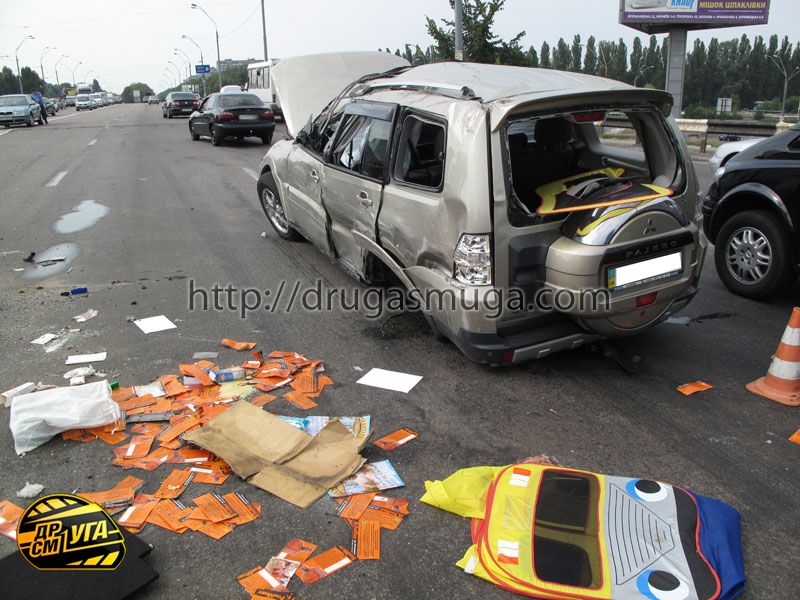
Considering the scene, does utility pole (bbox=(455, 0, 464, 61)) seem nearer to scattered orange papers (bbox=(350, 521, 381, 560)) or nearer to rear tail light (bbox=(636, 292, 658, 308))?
rear tail light (bbox=(636, 292, 658, 308))

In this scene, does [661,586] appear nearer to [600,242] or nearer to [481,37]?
[600,242]

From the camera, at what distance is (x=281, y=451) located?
3535 millimetres

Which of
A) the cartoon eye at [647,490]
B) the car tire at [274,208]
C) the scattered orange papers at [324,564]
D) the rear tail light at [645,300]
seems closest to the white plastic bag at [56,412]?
the scattered orange papers at [324,564]

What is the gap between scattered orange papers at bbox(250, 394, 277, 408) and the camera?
416 cm

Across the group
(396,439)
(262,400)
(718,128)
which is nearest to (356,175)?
(262,400)

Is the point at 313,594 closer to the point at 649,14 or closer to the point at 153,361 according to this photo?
the point at 153,361

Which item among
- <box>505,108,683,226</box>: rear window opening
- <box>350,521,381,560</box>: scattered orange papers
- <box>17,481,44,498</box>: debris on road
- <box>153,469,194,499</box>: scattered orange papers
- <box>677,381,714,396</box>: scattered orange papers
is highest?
<box>505,108,683,226</box>: rear window opening

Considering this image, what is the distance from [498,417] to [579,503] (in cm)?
98

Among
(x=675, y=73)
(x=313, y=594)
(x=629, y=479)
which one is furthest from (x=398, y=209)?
(x=675, y=73)

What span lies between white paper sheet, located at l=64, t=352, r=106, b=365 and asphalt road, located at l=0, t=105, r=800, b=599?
8 cm

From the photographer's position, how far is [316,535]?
2.96m

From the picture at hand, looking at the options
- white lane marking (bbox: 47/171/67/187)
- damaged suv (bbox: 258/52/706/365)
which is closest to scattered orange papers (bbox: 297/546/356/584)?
damaged suv (bbox: 258/52/706/365)

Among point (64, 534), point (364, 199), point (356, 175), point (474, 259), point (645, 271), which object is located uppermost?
point (356, 175)

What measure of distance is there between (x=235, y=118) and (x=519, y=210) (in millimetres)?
17220
